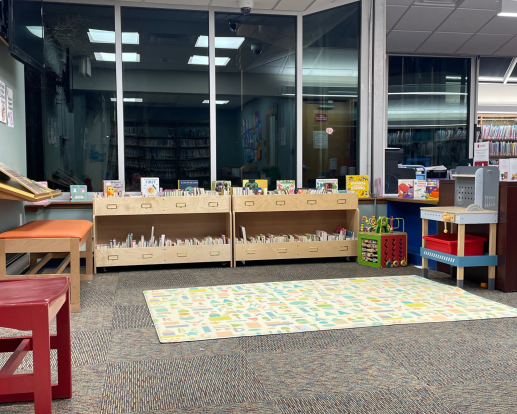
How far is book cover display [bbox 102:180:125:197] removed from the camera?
529 cm

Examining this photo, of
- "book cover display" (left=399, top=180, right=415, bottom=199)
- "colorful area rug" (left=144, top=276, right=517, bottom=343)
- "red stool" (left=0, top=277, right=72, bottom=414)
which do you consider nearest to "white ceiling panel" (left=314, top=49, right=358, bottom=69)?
"book cover display" (left=399, top=180, right=415, bottom=199)

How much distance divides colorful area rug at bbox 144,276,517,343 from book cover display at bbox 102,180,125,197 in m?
1.53

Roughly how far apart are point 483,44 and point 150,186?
241 inches

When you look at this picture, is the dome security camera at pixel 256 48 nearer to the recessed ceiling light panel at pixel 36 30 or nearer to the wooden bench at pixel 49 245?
the recessed ceiling light panel at pixel 36 30

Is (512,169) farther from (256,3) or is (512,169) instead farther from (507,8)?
(256,3)

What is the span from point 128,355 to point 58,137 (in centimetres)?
375

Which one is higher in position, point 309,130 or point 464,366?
point 309,130

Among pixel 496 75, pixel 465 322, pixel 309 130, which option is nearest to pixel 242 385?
pixel 465 322

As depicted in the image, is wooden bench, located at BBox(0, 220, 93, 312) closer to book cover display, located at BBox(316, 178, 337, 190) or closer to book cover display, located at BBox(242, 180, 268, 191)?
book cover display, located at BBox(242, 180, 268, 191)

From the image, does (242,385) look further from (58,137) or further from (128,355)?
(58,137)

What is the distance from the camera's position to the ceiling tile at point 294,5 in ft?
18.9

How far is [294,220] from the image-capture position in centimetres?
606

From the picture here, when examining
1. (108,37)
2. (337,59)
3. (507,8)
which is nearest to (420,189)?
(337,59)

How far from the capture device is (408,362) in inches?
101
